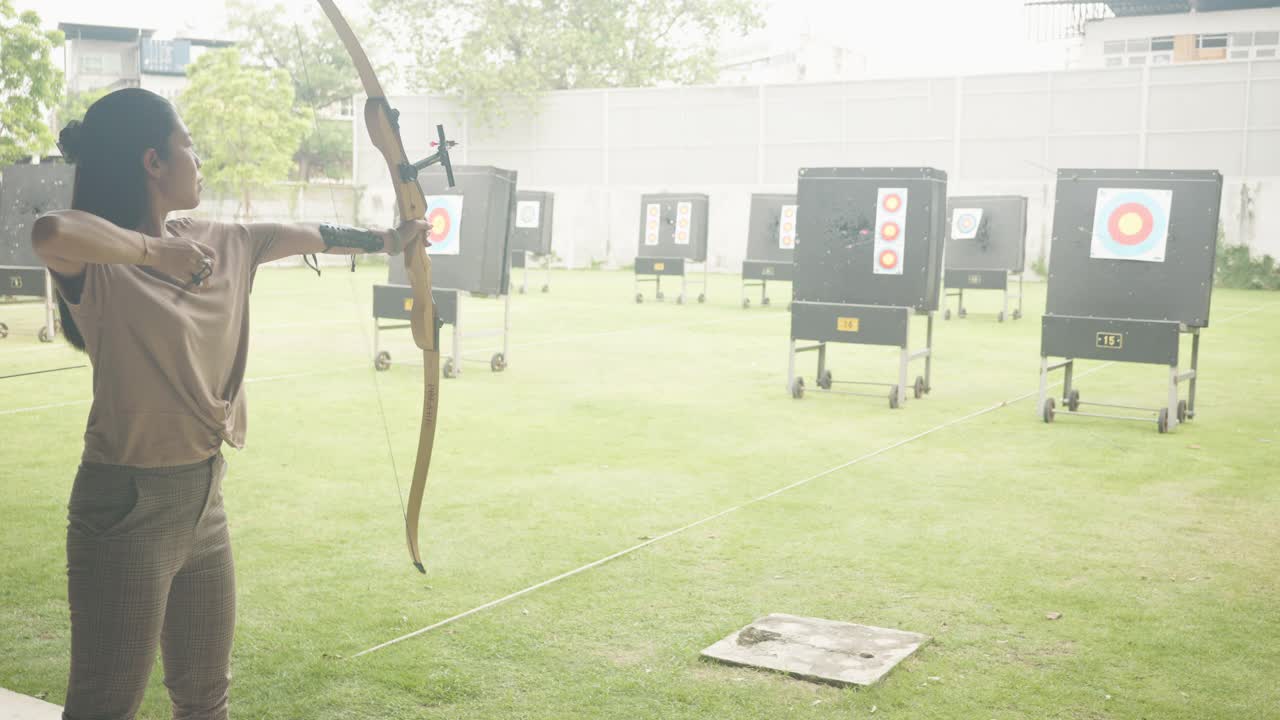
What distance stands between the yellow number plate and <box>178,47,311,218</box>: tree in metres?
4.89

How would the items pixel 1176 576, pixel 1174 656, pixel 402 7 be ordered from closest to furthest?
1. pixel 1174 656
2. pixel 1176 576
3. pixel 402 7

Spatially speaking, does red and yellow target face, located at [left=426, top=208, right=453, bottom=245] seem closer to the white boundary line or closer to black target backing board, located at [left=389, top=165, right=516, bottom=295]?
black target backing board, located at [left=389, top=165, right=516, bottom=295]

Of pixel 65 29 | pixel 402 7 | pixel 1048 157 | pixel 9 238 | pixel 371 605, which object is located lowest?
pixel 371 605

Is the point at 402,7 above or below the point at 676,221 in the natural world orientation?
above

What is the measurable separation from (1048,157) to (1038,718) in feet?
78.3

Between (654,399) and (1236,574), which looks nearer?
(1236,574)

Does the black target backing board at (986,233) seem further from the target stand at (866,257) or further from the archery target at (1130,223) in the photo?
the archery target at (1130,223)

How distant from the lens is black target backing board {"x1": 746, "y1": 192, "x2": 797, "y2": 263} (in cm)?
1720

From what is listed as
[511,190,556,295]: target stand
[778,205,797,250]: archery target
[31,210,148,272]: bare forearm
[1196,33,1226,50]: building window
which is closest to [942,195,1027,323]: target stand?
[778,205,797,250]: archery target

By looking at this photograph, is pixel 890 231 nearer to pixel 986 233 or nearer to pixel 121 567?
pixel 121 567

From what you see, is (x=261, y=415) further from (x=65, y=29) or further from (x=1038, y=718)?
(x=1038, y=718)

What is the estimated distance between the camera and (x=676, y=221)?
1927 cm

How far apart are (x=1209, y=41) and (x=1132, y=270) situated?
1190 inches

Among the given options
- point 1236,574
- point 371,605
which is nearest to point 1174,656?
point 1236,574
